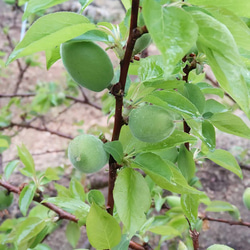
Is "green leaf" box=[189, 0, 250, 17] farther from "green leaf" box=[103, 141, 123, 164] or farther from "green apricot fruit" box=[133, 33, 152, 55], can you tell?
"green leaf" box=[103, 141, 123, 164]

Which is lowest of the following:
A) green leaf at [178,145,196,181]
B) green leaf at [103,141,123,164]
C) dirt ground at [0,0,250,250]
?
dirt ground at [0,0,250,250]

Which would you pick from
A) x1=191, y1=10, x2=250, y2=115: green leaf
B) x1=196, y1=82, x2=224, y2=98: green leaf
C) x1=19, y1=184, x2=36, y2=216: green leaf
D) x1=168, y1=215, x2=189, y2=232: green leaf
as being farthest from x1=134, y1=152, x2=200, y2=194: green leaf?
x1=168, y1=215, x2=189, y2=232: green leaf

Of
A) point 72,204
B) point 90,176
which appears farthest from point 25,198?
point 90,176

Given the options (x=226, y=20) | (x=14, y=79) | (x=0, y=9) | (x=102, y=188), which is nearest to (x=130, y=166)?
(x=226, y=20)

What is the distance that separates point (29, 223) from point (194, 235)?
0.36 m

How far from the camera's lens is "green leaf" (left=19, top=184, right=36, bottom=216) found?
69 centimetres

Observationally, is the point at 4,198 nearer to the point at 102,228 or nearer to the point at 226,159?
the point at 102,228

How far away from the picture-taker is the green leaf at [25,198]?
69 centimetres

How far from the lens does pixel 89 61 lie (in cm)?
40

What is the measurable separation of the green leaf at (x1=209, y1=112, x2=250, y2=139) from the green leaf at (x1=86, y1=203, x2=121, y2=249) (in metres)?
0.22

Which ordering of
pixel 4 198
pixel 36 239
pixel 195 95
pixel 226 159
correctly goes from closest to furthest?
1. pixel 195 95
2. pixel 226 159
3. pixel 36 239
4. pixel 4 198

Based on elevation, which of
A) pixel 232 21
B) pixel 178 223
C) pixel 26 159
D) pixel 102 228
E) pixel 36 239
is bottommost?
pixel 178 223

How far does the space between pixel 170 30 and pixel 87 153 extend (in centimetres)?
22

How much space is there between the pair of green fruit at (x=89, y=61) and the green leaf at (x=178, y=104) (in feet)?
0.24
